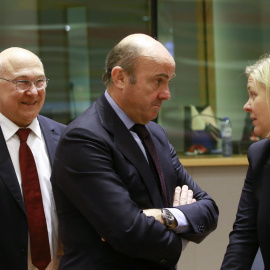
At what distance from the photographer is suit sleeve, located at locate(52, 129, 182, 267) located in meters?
2.07

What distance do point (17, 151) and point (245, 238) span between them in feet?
3.66

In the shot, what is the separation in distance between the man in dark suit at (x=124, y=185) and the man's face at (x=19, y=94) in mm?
388

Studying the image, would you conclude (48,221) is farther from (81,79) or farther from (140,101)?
(81,79)

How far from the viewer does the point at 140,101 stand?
90.9 inches

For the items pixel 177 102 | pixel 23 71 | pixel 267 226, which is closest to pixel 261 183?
pixel 267 226

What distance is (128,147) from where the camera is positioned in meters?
2.26

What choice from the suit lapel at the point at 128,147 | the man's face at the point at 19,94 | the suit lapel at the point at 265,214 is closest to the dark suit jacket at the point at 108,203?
the suit lapel at the point at 128,147

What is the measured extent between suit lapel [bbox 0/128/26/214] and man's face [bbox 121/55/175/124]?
1.95 feet

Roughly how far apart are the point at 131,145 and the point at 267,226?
66 cm

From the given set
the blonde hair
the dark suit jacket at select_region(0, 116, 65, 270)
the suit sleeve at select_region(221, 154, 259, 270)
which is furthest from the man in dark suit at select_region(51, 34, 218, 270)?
the blonde hair

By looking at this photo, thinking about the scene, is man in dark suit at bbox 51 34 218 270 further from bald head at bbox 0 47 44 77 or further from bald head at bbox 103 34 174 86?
bald head at bbox 0 47 44 77

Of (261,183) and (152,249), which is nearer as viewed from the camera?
(152,249)

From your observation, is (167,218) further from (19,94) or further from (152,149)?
(19,94)

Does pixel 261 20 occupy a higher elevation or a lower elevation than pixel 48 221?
higher
